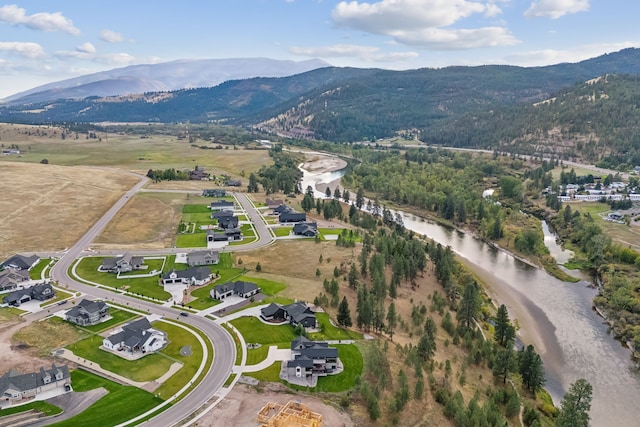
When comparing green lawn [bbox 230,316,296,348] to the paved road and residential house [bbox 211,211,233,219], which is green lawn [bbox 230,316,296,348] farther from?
residential house [bbox 211,211,233,219]

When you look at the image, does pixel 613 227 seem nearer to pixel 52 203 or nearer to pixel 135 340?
pixel 135 340

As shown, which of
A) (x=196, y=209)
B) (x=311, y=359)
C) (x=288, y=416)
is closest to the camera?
(x=288, y=416)

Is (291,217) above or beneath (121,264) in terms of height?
beneath

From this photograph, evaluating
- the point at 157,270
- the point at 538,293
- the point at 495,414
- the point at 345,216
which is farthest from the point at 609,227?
the point at 157,270

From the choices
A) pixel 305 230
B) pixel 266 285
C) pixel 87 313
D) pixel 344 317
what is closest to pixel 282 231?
pixel 305 230

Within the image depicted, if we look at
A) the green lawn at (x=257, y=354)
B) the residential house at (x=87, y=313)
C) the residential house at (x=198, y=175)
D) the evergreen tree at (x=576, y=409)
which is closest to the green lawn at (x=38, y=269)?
the residential house at (x=87, y=313)

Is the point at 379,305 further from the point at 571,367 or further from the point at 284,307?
the point at 571,367
